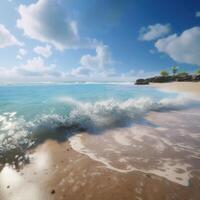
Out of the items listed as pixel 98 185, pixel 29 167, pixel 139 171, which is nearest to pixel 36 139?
pixel 29 167

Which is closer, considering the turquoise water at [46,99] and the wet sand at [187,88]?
the turquoise water at [46,99]

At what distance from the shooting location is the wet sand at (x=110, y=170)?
9.41 ft

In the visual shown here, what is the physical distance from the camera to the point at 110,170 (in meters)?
3.63

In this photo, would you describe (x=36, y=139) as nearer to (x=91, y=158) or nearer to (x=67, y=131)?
(x=67, y=131)

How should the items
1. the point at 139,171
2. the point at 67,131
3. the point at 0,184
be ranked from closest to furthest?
the point at 0,184 → the point at 139,171 → the point at 67,131

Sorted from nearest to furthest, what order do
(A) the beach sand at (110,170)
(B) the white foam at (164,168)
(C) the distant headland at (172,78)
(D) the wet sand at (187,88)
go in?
(A) the beach sand at (110,170)
(B) the white foam at (164,168)
(D) the wet sand at (187,88)
(C) the distant headland at (172,78)

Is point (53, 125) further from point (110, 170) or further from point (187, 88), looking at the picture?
point (187, 88)

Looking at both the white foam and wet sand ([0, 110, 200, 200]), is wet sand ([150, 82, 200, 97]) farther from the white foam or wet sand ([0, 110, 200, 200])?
the white foam

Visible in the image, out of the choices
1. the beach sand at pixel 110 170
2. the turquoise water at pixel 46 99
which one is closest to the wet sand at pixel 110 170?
the beach sand at pixel 110 170

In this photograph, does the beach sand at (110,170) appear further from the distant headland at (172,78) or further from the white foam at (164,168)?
the distant headland at (172,78)

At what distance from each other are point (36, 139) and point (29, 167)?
1787 millimetres

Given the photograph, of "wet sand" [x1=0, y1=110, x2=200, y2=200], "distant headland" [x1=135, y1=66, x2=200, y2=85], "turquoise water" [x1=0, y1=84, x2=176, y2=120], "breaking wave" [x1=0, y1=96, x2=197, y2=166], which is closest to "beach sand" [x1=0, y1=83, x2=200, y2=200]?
"wet sand" [x1=0, y1=110, x2=200, y2=200]

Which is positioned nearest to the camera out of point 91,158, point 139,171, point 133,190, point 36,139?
point 133,190

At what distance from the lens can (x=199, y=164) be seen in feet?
12.7
